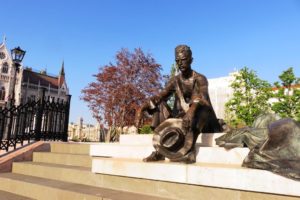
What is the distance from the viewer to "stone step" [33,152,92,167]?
216 inches

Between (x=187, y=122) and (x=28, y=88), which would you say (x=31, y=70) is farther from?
(x=187, y=122)

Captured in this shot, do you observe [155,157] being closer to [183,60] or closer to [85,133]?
[183,60]

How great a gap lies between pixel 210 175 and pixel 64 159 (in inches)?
154

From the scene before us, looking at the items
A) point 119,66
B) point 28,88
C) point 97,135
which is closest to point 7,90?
point 28,88

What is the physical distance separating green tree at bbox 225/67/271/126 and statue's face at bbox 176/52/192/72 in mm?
14997

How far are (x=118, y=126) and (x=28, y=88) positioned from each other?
5500 cm

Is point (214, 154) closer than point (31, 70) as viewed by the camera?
Yes

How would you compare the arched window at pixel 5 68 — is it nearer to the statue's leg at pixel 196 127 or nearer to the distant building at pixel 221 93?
the distant building at pixel 221 93

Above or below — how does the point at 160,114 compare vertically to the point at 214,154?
above

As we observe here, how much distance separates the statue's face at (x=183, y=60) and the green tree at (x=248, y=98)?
15.0 meters

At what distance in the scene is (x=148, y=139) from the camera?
533cm

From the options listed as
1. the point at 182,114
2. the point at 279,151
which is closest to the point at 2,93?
the point at 182,114

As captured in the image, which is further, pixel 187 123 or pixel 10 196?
pixel 10 196

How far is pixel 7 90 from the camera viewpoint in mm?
63031
